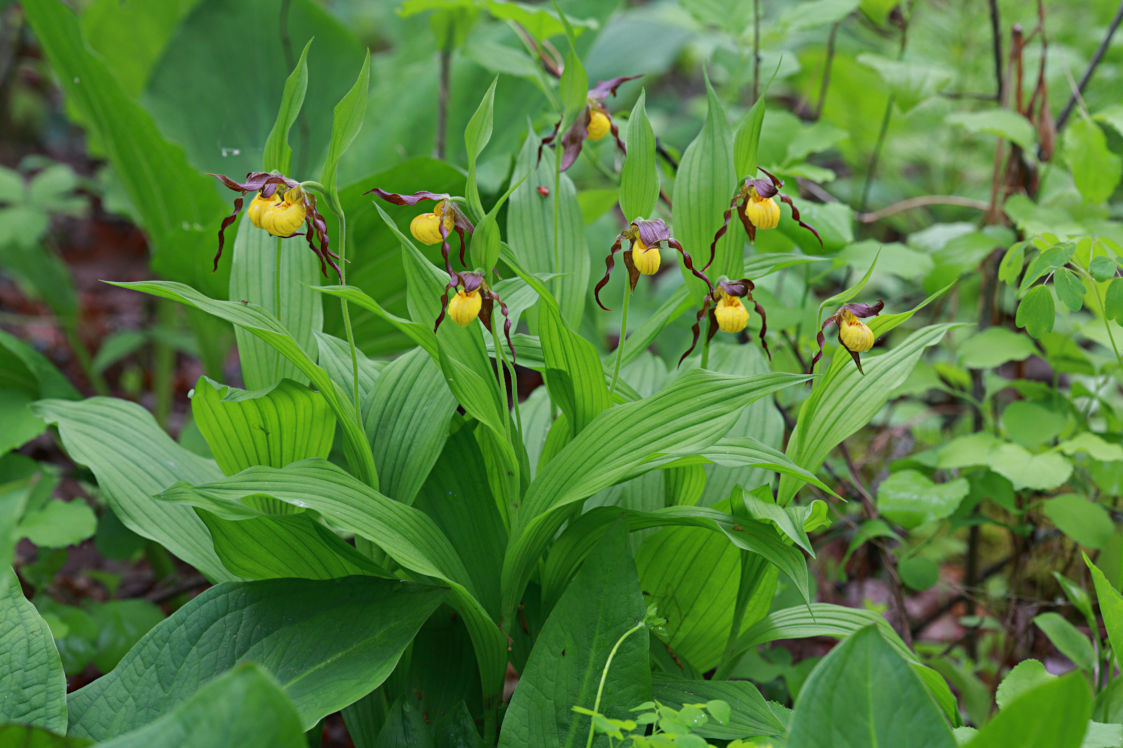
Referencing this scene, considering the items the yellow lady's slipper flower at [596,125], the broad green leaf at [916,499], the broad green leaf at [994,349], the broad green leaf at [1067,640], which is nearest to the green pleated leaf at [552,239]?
the yellow lady's slipper flower at [596,125]

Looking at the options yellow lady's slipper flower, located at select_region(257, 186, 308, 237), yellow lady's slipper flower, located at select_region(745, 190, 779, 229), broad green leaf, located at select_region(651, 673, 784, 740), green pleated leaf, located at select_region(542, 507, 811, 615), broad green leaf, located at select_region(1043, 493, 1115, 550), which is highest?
yellow lady's slipper flower, located at select_region(257, 186, 308, 237)

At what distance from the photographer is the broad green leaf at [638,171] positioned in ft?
2.76

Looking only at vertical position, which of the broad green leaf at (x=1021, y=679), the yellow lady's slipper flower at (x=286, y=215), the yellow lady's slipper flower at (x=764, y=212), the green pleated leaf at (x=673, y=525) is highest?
the yellow lady's slipper flower at (x=286, y=215)

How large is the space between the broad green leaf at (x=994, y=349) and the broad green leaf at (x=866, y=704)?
667mm

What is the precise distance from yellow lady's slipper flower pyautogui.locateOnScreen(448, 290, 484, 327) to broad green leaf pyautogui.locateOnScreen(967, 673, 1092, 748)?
0.53 meters

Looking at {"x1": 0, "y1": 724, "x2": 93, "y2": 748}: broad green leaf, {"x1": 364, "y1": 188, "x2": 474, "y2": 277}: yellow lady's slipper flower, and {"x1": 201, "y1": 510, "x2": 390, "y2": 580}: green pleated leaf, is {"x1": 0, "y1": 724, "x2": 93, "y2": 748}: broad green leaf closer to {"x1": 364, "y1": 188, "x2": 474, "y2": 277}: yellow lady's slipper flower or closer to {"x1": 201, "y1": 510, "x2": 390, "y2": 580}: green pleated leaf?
{"x1": 201, "y1": 510, "x2": 390, "y2": 580}: green pleated leaf

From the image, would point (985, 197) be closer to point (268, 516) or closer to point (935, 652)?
point (935, 652)

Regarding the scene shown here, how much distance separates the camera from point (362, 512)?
2.68 feet

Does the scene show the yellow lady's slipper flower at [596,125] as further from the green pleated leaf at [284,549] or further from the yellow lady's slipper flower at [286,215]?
the green pleated leaf at [284,549]

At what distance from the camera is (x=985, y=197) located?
180 centimetres

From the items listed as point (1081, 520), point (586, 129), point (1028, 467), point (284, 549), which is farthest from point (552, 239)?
point (1081, 520)

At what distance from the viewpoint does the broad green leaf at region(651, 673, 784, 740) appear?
813 millimetres

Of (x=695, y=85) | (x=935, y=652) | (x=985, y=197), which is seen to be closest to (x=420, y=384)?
(x=935, y=652)

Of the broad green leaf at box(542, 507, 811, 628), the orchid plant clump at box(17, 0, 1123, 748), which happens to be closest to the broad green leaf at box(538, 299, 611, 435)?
the orchid plant clump at box(17, 0, 1123, 748)
